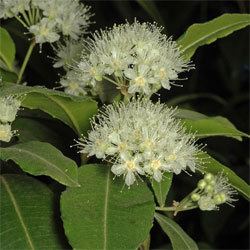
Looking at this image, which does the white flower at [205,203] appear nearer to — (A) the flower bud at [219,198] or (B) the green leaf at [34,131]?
(A) the flower bud at [219,198]

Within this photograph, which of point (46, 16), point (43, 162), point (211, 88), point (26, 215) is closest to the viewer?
point (43, 162)

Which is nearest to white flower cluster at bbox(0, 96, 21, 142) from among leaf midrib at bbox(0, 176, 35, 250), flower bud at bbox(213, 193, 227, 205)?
leaf midrib at bbox(0, 176, 35, 250)

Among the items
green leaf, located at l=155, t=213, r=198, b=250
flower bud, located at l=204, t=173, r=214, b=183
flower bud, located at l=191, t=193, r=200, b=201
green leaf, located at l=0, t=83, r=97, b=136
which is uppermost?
green leaf, located at l=0, t=83, r=97, b=136

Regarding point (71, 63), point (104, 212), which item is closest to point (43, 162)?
point (104, 212)

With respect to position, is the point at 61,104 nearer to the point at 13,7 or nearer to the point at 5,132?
the point at 5,132

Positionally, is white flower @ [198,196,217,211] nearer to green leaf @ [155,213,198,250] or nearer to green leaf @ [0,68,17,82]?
green leaf @ [155,213,198,250]

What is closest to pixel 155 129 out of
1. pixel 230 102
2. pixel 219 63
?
pixel 230 102

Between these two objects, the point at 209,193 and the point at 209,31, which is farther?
the point at 209,31

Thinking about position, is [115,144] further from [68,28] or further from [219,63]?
[219,63]
